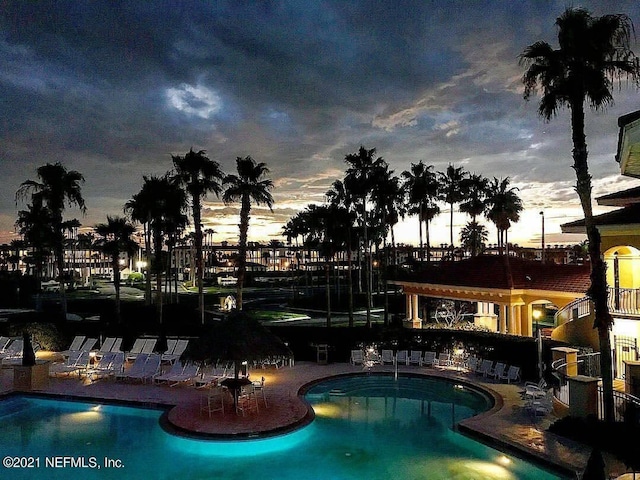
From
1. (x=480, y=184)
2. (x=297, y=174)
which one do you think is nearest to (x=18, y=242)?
(x=297, y=174)

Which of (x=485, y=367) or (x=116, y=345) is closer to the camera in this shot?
(x=485, y=367)

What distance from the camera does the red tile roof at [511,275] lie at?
20781 mm

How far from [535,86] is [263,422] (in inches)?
422

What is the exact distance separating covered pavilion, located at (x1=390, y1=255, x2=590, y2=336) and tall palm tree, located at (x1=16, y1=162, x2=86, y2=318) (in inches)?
785

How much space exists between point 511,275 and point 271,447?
50.4ft

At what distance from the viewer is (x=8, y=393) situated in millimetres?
14992

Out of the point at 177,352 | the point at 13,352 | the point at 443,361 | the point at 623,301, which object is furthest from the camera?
the point at 13,352

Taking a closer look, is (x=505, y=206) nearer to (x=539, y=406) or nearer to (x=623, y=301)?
(x=623, y=301)

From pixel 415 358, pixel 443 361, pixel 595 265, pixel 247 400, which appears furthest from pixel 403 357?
pixel 595 265

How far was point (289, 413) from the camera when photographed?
12.8 metres

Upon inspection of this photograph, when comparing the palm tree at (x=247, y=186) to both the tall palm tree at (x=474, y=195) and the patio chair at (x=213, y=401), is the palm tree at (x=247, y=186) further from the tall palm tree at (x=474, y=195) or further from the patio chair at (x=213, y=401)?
the tall palm tree at (x=474, y=195)

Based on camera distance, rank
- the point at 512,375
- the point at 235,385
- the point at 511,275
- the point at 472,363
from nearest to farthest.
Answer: the point at 235,385
the point at 512,375
the point at 472,363
the point at 511,275

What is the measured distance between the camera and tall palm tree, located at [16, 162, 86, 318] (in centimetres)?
2620

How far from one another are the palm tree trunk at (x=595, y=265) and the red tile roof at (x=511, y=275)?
9469mm
